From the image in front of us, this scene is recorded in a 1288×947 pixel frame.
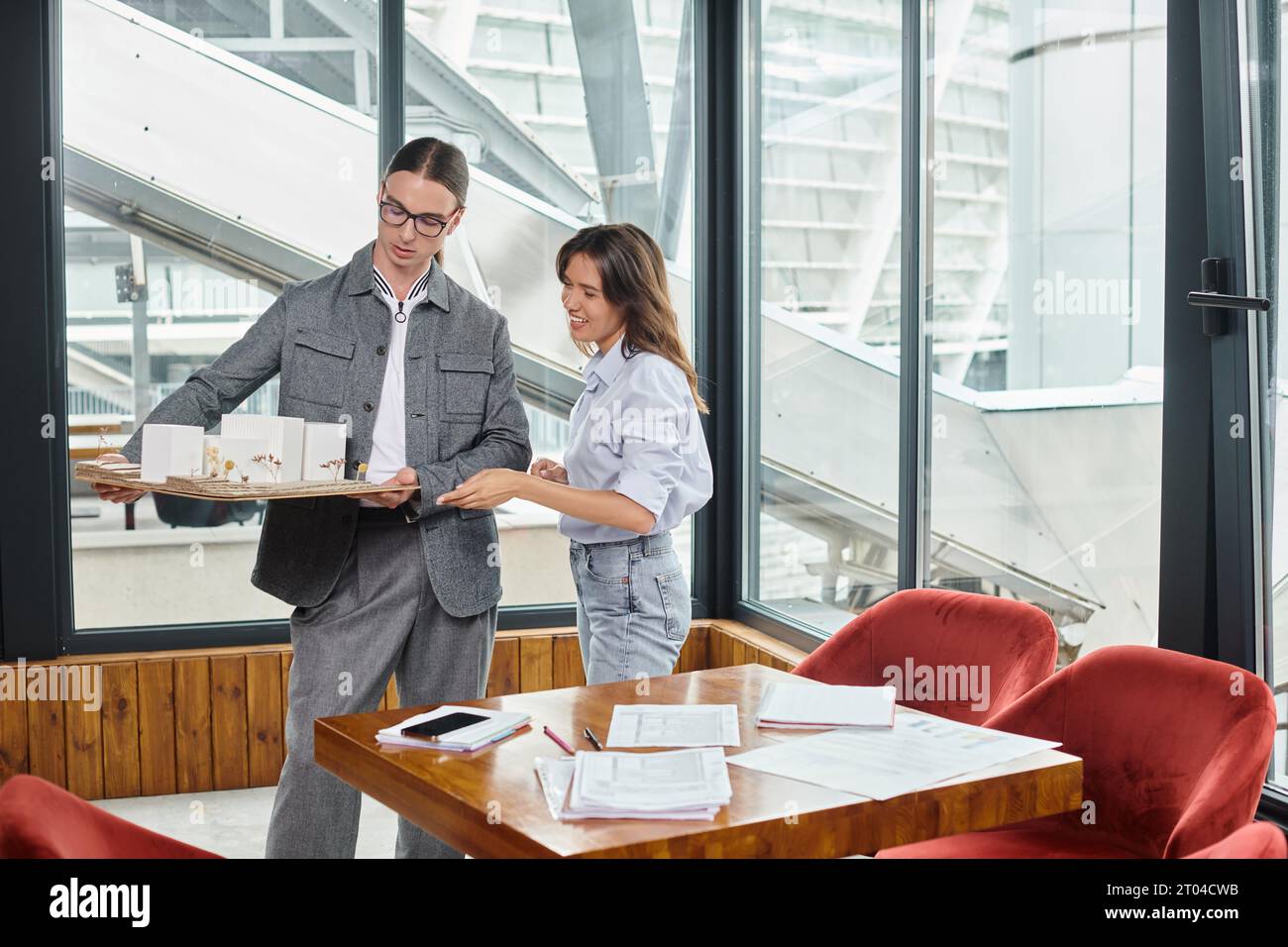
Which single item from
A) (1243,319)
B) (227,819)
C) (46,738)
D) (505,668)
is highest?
(1243,319)

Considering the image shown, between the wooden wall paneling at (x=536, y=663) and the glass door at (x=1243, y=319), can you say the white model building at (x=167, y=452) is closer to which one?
the glass door at (x=1243, y=319)

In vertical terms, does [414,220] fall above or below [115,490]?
above

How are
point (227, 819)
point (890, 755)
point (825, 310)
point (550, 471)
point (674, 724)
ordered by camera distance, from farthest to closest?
1. point (825, 310)
2. point (227, 819)
3. point (550, 471)
4. point (674, 724)
5. point (890, 755)

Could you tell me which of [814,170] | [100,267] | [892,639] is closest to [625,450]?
[892,639]

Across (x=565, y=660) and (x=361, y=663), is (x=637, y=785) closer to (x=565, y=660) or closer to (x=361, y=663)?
(x=361, y=663)

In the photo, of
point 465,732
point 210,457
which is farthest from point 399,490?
point 465,732

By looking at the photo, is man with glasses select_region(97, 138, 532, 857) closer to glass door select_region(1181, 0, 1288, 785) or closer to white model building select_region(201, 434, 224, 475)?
white model building select_region(201, 434, 224, 475)

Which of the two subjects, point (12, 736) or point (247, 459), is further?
point (12, 736)

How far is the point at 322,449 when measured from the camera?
7.76 ft

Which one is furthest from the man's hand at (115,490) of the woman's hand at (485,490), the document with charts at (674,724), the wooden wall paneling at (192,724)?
the wooden wall paneling at (192,724)

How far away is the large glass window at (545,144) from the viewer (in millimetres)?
4371

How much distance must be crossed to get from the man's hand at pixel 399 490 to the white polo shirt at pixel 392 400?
11 centimetres

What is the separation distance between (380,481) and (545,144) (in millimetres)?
2347
